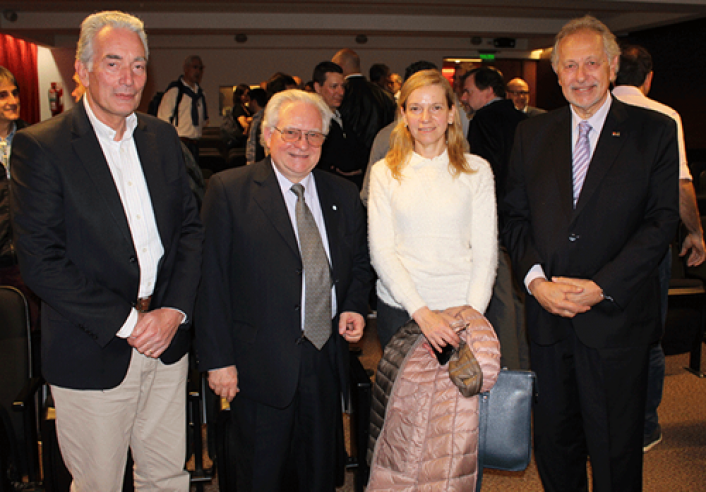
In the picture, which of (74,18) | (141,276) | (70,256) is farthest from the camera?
(74,18)

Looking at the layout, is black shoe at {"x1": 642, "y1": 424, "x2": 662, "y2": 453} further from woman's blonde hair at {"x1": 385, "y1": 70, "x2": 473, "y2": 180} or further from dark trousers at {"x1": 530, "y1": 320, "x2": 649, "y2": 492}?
woman's blonde hair at {"x1": 385, "y1": 70, "x2": 473, "y2": 180}

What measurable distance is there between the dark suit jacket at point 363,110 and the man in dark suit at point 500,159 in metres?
0.75

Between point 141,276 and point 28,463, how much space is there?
1038 millimetres

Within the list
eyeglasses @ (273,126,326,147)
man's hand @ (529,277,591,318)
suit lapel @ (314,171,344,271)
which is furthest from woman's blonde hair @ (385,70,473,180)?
man's hand @ (529,277,591,318)

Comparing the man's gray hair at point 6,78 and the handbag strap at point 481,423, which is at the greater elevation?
the man's gray hair at point 6,78

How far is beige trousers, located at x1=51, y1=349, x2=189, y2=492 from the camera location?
1801mm

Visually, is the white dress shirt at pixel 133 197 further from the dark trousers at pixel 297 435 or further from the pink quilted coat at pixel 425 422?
the pink quilted coat at pixel 425 422

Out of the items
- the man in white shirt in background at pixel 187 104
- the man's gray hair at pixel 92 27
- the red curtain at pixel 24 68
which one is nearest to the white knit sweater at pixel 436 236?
the man's gray hair at pixel 92 27

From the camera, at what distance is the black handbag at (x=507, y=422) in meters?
1.89

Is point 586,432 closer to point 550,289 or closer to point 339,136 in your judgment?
point 550,289

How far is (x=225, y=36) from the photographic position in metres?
15.1

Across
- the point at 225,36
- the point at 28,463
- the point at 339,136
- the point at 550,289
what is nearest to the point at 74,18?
the point at 225,36

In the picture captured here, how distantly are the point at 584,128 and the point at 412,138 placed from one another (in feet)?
2.05

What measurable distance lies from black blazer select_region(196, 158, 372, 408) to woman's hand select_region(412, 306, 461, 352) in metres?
0.42
